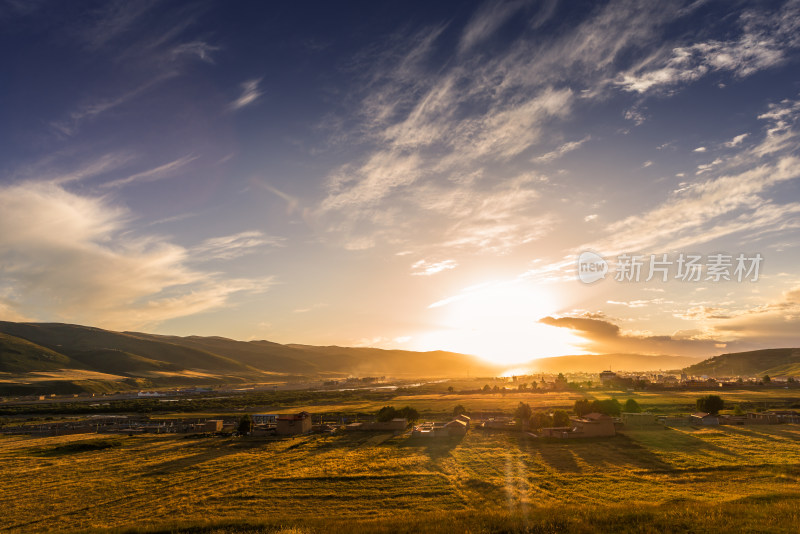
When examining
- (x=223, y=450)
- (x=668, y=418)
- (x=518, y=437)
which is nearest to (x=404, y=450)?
(x=518, y=437)

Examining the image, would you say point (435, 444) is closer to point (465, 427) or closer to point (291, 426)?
point (465, 427)

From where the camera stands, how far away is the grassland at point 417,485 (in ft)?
85.0

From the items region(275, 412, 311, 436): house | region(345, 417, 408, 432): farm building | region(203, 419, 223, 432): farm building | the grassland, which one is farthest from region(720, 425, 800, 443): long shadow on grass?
region(203, 419, 223, 432): farm building

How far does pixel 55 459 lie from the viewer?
50.6m

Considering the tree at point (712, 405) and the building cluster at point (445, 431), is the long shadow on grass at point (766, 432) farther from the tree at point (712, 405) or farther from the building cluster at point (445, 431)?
the building cluster at point (445, 431)

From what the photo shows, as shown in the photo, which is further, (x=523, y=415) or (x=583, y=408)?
(x=583, y=408)

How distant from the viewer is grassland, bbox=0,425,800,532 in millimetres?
25906

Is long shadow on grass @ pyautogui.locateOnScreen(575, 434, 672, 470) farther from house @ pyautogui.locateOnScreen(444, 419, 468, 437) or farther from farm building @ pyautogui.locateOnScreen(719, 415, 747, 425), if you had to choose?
farm building @ pyautogui.locateOnScreen(719, 415, 747, 425)

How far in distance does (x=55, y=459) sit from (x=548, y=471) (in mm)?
53507

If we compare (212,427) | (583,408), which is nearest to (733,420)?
A: (583,408)

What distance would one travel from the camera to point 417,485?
3600cm

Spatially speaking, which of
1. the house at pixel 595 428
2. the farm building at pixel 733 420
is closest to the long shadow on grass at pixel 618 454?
the house at pixel 595 428

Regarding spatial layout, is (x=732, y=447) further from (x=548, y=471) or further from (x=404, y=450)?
(x=404, y=450)

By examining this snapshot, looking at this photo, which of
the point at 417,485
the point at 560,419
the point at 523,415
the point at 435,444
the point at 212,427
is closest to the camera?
the point at 417,485
